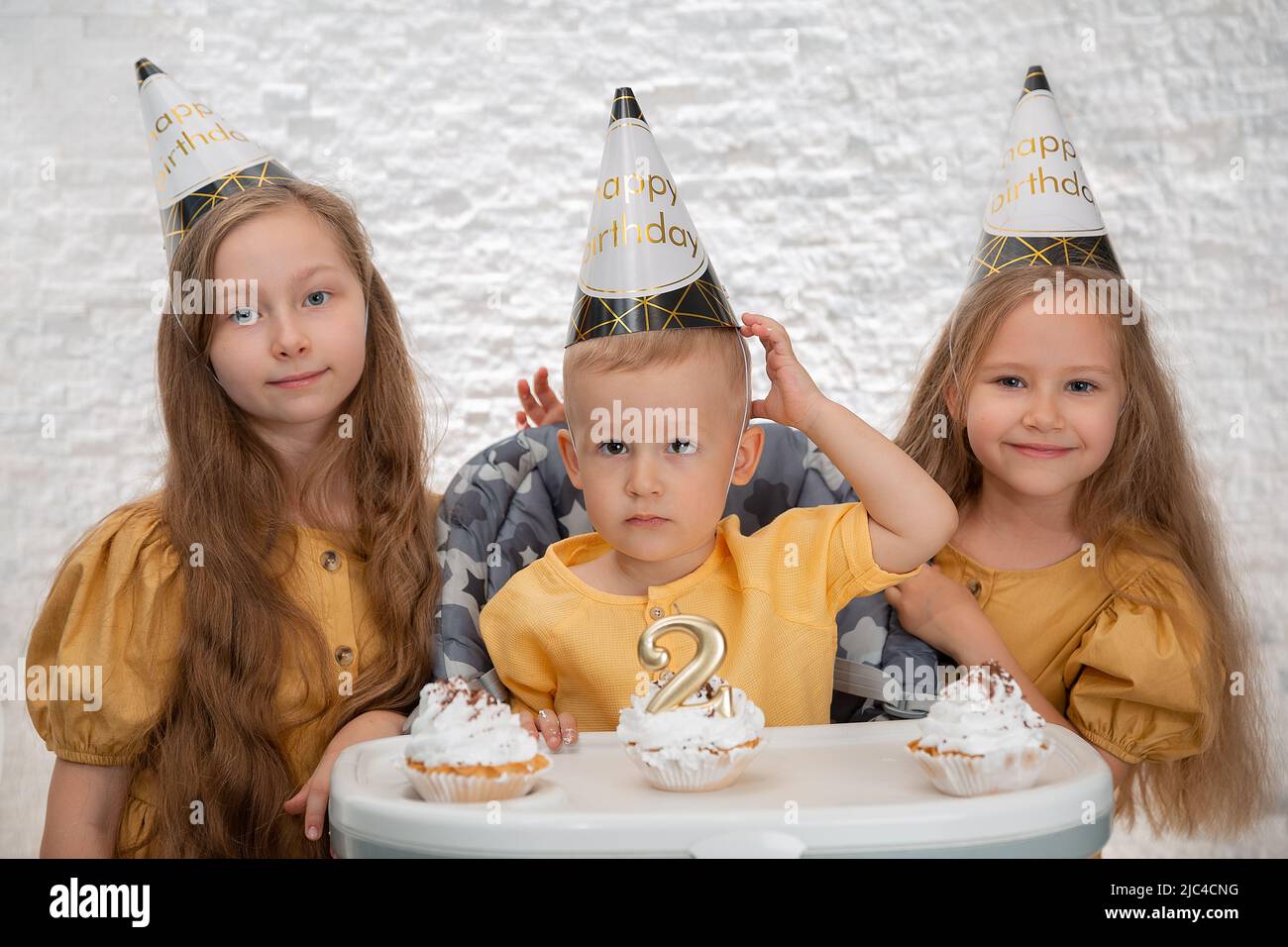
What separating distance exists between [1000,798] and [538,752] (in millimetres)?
316

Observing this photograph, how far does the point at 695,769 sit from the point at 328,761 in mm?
391

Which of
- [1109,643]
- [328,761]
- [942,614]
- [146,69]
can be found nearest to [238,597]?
[328,761]

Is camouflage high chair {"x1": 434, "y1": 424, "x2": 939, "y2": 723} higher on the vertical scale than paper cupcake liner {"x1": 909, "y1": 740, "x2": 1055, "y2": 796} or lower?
higher

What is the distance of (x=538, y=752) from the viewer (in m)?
0.91

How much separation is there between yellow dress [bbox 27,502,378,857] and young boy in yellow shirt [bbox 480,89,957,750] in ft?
0.64

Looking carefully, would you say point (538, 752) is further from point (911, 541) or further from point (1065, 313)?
point (1065, 313)

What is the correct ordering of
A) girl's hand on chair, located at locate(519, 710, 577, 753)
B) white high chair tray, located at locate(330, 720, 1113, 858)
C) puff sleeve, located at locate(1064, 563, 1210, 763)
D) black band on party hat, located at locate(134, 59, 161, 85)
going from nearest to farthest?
white high chair tray, located at locate(330, 720, 1113, 858), girl's hand on chair, located at locate(519, 710, 577, 753), puff sleeve, located at locate(1064, 563, 1210, 763), black band on party hat, located at locate(134, 59, 161, 85)

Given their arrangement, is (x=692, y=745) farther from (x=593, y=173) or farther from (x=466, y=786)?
(x=593, y=173)

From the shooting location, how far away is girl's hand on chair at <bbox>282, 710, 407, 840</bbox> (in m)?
1.08

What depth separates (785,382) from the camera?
1.11m

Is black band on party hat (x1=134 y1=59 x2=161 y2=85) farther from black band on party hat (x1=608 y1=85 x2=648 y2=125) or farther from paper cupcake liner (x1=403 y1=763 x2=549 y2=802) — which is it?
paper cupcake liner (x1=403 y1=763 x2=549 y2=802)

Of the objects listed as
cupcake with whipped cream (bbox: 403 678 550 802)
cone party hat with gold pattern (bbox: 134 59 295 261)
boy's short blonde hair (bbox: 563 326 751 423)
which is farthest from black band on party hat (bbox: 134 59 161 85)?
cupcake with whipped cream (bbox: 403 678 550 802)
